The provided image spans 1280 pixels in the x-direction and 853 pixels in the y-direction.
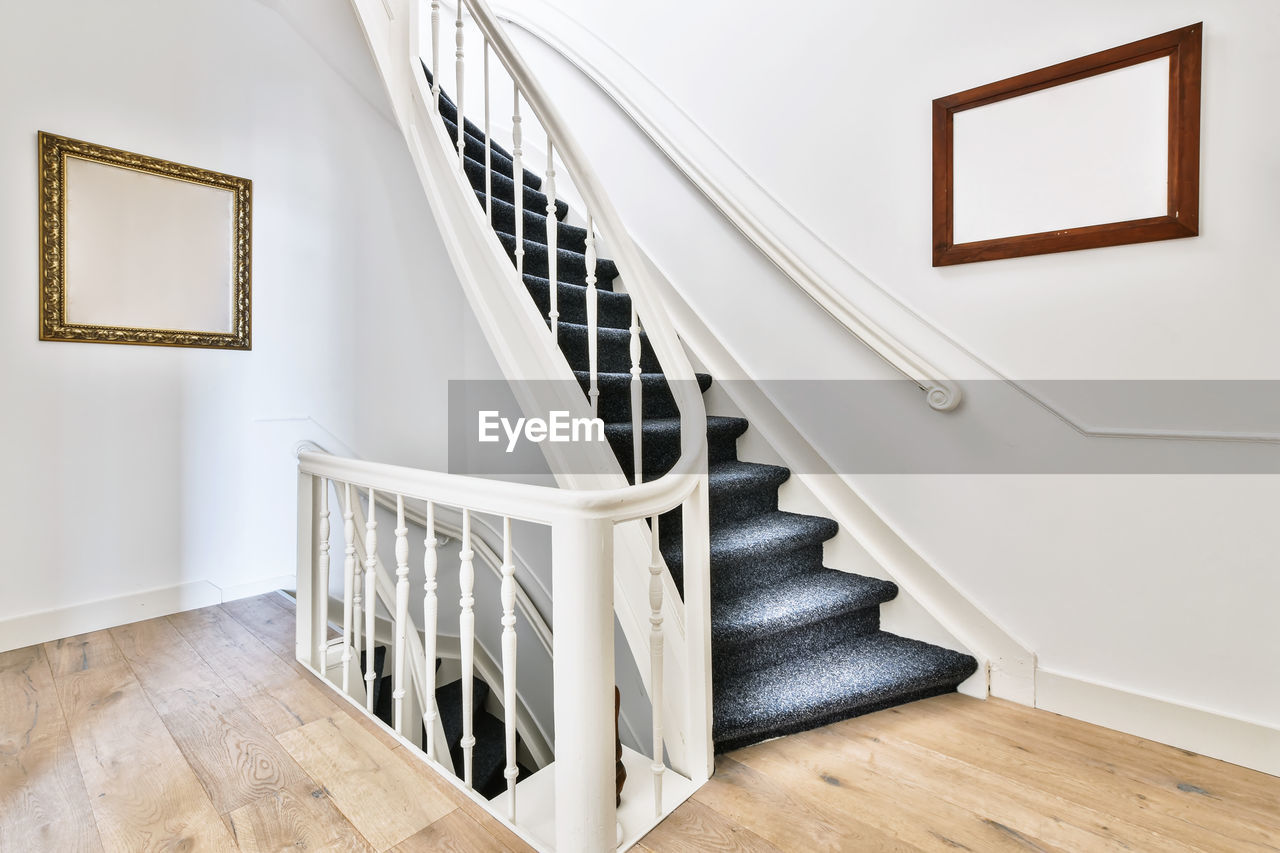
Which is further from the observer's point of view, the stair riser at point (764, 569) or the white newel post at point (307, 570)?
the white newel post at point (307, 570)

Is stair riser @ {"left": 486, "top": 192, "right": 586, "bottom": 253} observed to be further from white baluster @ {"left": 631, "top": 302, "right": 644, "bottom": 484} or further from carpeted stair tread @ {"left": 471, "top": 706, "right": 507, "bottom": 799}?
carpeted stair tread @ {"left": 471, "top": 706, "right": 507, "bottom": 799}

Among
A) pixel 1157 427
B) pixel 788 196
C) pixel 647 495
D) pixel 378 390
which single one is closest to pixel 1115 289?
pixel 1157 427

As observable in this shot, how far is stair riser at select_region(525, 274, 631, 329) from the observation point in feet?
6.67

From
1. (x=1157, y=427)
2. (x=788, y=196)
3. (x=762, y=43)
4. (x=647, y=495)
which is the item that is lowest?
(x=647, y=495)

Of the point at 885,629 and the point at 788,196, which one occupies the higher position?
the point at 788,196

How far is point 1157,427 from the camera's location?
1.54m

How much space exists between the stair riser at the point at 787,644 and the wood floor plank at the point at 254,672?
1085mm

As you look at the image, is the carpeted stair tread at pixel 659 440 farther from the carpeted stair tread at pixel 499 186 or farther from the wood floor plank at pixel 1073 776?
the carpeted stair tread at pixel 499 186

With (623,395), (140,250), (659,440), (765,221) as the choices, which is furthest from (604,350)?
(140,250)

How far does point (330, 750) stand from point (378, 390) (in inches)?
68.9

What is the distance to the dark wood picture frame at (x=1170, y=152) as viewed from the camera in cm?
147

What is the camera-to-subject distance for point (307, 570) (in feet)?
6.24

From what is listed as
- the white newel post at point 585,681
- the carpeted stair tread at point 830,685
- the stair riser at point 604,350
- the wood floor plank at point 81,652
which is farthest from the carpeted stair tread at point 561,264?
the wood floor plank at point 81,652

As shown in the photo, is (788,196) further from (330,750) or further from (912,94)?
(330,750)
